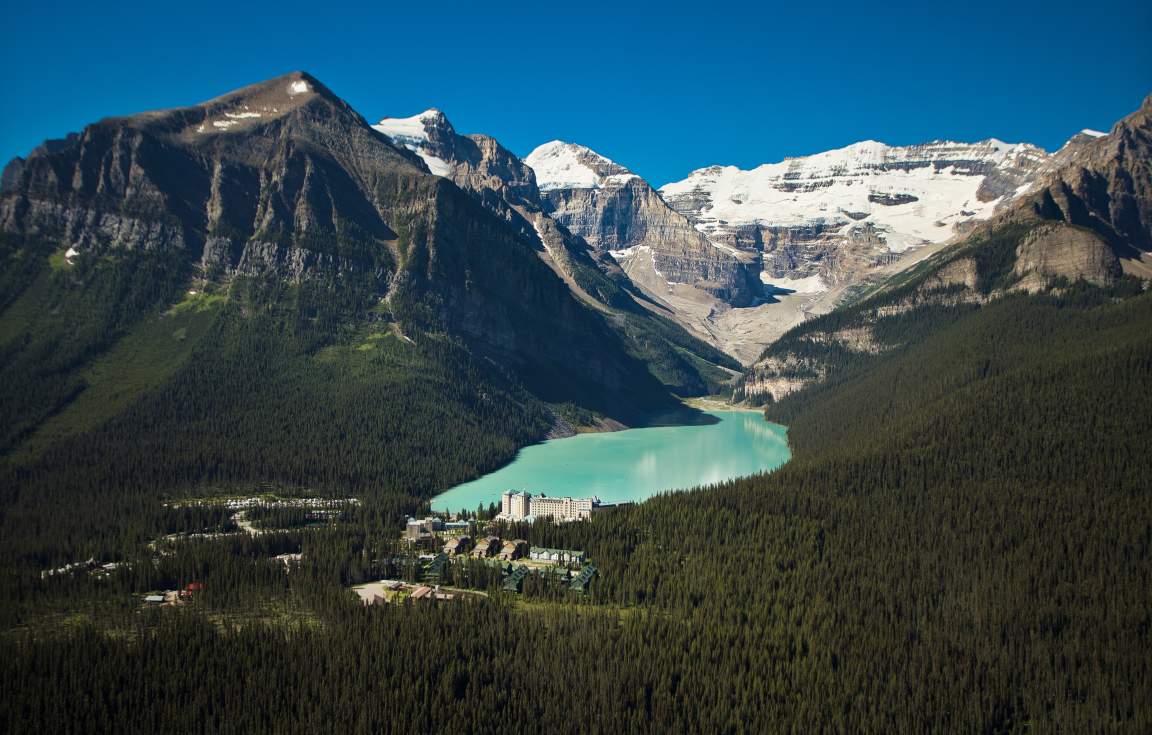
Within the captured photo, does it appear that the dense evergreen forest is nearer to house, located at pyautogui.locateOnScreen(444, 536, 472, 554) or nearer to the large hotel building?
house, located at pyautogui.locateOnScreen(444, 536, 472, 554)

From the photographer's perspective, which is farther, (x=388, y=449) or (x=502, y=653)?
(x=388, y=449)

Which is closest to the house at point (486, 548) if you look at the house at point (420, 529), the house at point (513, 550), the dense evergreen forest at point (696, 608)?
the house at point (513, 550)

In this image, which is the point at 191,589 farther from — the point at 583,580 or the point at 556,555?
the point at 583,580

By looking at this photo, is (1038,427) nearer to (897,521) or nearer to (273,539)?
(897,521)

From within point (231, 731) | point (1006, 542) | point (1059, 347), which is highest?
point (1059, 347)

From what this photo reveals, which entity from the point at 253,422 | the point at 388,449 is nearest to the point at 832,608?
the point at 388,449

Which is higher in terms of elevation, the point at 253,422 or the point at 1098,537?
the point at 253,422
